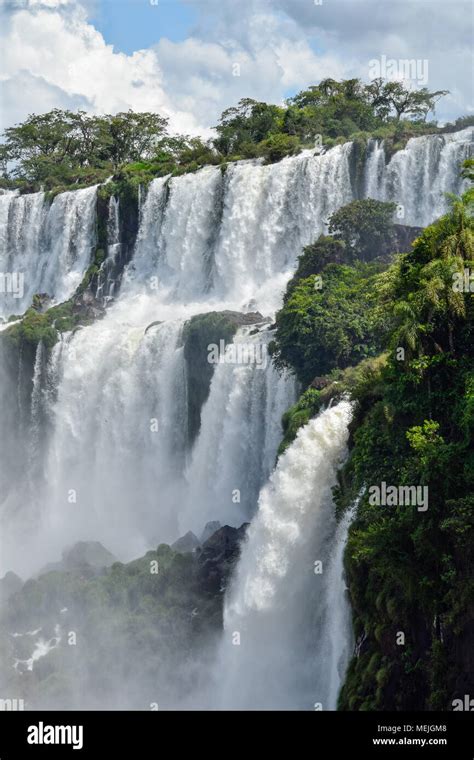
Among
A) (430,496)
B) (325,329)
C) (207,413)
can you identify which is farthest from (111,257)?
(430,496)

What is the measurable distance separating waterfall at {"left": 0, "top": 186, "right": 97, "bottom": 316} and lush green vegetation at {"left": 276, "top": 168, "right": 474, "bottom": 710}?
30.0 metres

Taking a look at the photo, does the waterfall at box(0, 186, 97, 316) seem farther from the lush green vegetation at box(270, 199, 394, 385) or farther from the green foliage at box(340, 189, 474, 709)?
the green foliage at box(340, 189, 474, 709)

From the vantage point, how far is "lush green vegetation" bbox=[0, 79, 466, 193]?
149 ft

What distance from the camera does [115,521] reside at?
111ft

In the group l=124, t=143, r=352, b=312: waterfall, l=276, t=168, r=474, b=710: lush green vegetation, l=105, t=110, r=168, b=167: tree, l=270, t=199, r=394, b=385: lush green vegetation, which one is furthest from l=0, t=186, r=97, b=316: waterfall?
l=276, t=168, r=474, b=710: lush green vegetation

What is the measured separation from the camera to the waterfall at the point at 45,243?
157ft

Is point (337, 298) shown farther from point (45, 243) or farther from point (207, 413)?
point (45, 243)

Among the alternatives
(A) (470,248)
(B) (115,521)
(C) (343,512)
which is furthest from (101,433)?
(A) (470,248)

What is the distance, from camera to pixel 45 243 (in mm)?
50281

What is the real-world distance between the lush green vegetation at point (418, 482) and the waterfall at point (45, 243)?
30.0 meters

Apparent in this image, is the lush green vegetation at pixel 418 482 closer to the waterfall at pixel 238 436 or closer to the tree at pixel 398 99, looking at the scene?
the waterfall at pixel 238 436
